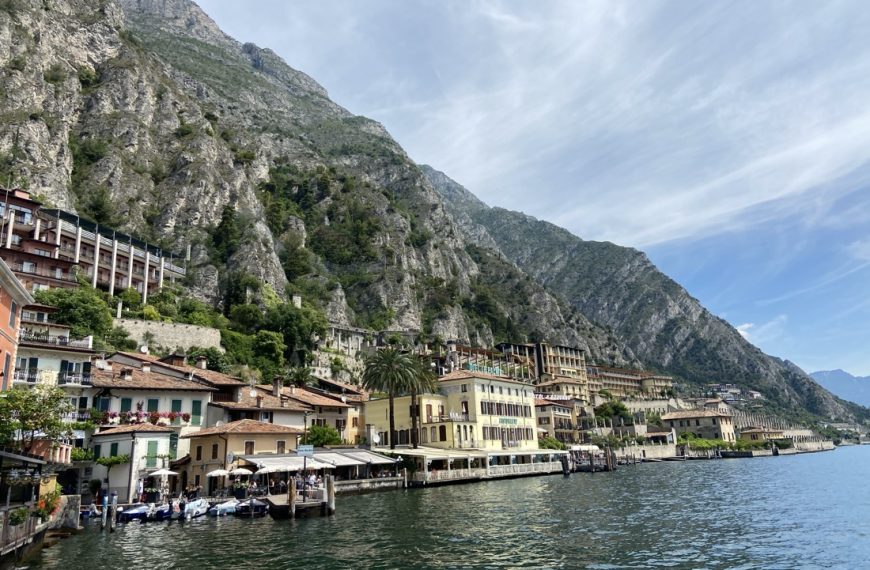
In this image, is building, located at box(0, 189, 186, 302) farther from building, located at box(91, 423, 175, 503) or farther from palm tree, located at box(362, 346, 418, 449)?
palm tree, located at box(362, 346, 418, 449)

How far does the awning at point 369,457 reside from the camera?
56125 millimetres

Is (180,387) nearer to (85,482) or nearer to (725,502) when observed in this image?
(85,482)

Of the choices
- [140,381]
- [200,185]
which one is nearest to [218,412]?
[140,381]

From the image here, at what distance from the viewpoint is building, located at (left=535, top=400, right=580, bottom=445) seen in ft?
357

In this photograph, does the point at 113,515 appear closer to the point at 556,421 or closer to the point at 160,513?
the point at 160,513

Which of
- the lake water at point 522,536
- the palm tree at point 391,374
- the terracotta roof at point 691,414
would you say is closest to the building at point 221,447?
the lake water at point 522,536

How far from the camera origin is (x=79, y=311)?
67.1m

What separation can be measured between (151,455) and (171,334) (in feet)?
114

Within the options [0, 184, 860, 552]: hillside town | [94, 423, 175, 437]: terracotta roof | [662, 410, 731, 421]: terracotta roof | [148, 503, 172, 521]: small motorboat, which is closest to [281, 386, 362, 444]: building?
[0, 184, 860, 552]: hillside town

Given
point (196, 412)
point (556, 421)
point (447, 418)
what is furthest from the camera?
point (556, 421)

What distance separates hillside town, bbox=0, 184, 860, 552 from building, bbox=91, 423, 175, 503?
0.11 metres

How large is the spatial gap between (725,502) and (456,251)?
15446 cm

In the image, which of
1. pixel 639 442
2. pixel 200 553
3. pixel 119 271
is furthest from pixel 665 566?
pixel 639 442

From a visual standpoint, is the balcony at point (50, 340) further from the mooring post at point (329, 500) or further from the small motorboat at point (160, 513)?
the mooring post at point (329, 500)
